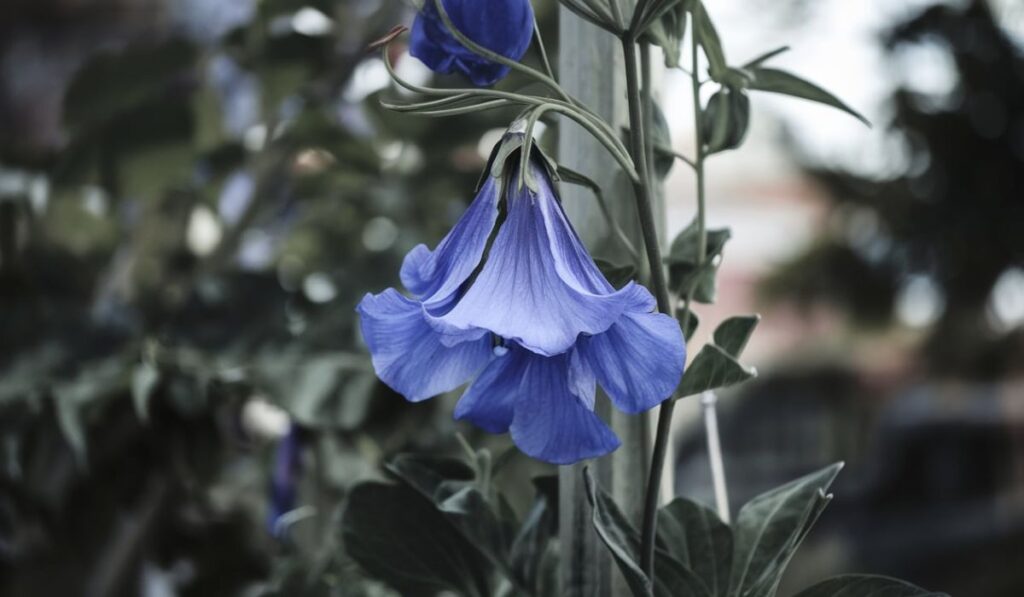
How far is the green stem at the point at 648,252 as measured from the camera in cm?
A: 20

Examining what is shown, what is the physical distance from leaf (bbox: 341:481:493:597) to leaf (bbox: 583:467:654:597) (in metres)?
0.05

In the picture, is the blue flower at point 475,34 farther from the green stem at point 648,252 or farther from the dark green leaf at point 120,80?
the dark green leaf at point 120,80

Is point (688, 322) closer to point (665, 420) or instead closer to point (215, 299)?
point (665, 420)

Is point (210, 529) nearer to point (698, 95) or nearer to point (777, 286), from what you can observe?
point (698, 95)

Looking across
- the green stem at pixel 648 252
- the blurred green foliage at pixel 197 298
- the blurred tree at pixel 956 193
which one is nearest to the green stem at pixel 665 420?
the green stem at pixel 648 252

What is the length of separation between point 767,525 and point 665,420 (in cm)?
5

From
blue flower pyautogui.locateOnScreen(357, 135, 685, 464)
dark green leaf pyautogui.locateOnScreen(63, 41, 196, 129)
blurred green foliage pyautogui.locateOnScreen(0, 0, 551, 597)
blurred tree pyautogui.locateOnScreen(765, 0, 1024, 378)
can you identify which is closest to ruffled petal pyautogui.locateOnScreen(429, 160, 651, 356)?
blue flower pyautogui.locateOnScreen(357, 135, 685, 464)

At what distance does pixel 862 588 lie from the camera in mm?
226

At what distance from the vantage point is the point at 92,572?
22.5 inches

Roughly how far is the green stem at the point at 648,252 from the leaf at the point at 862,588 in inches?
1.5

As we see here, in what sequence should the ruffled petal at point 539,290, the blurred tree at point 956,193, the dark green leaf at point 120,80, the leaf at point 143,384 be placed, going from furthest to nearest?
the blurred tree at point 956,193 < the dark green leaf at point 120,80 < the leaf at point 143,384 < the ruffled petal at point 539,290

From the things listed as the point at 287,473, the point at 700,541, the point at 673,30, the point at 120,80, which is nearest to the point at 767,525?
the point at 700,541

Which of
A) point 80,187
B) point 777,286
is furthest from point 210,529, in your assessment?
point 777,286

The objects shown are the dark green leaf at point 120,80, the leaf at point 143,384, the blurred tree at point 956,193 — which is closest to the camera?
the leaf at point 143,384
